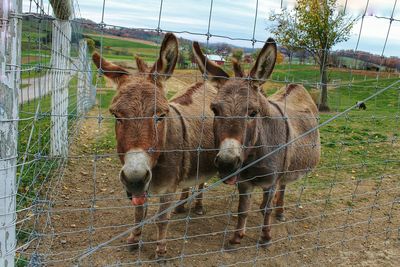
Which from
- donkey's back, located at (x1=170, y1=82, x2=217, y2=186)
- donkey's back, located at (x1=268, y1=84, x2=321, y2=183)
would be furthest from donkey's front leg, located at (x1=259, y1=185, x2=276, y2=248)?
donkey's back, located at (x1=170, y1=82, x2=217, y2=186)

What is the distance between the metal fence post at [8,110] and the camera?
1951 millimetres

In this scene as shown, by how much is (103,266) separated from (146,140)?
138 cm

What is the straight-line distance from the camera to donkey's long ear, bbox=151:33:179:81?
2824mm

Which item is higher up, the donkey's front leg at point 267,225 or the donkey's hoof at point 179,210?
the donkey's front leg at point 267,225

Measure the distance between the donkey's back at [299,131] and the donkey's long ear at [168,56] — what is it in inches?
54.4

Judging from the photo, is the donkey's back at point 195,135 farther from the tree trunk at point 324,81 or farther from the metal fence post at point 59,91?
the metal fence post at point 59,91

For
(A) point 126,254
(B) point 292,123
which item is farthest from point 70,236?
(B) point 292,123

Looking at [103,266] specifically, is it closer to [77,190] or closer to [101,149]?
[77,190]

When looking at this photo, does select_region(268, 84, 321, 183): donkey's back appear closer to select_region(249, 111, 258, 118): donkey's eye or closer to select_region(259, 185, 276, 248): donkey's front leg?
select_region(259, 185, 276, 248): donkey's front leg

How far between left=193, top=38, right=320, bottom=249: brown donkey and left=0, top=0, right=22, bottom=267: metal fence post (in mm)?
1295

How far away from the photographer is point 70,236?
381 centimetres

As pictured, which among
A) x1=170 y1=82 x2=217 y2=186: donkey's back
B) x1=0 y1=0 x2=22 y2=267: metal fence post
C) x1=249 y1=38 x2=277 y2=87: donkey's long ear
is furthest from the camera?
x1=170 y1=82 x2=217 y2=186: donkey's back

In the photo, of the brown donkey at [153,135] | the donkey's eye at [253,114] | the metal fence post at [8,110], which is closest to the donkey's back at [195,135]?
the brown donkey at [153,135]

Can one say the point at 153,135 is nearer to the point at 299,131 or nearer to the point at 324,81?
the point at 299,131
